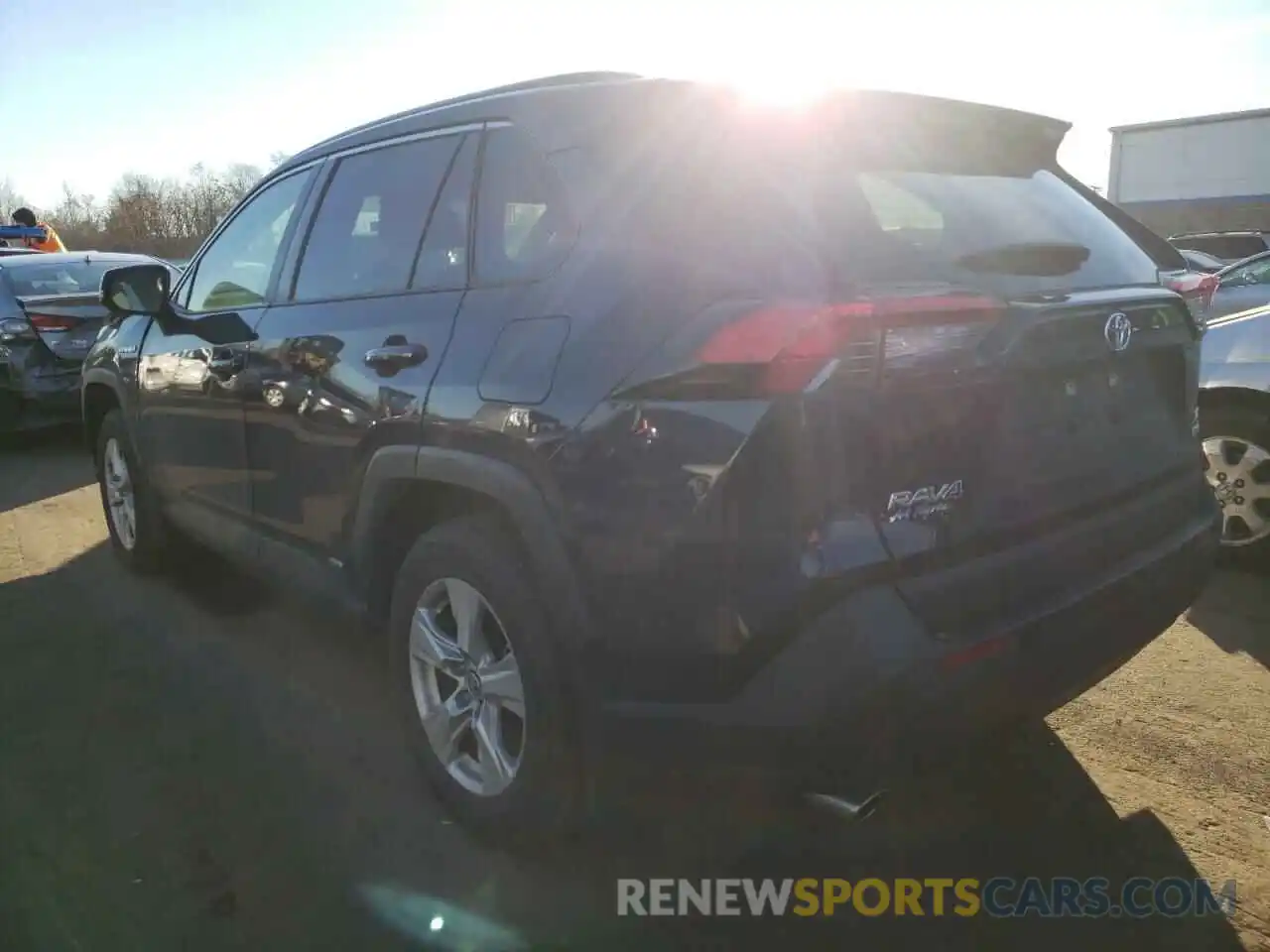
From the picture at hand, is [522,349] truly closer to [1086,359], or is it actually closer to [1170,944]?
[1086,359]

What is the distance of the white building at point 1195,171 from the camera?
36188mm

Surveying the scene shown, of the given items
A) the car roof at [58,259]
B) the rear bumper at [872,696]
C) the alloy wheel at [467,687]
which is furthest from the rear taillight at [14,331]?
the rear bumper at [872,696]

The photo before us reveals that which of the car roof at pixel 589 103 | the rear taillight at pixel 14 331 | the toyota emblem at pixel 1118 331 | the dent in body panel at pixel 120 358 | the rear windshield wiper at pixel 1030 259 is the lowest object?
the rear taillight at pixel 14 331

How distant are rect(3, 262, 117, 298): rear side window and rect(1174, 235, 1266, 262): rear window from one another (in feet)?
48.6

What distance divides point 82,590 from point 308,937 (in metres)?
3.14

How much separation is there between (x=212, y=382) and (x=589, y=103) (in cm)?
201

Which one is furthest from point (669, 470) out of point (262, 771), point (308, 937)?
point (262, 771)

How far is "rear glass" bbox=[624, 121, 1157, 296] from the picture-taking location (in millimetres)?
1956

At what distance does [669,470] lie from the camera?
6.29ft

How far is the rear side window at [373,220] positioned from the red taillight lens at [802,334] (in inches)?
51.6

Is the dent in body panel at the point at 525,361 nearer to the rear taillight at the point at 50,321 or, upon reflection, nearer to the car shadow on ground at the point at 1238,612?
the car shadow on ground at the point at 1238,612

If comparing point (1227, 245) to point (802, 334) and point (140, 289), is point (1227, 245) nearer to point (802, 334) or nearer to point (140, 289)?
point (140, 289)

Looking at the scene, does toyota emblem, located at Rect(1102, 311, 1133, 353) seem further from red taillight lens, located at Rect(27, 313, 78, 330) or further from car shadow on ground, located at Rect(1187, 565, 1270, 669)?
red taillight lens, located at Rect(27, 313, 78, 330)

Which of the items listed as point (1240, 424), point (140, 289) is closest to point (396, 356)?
point (140, 289)
